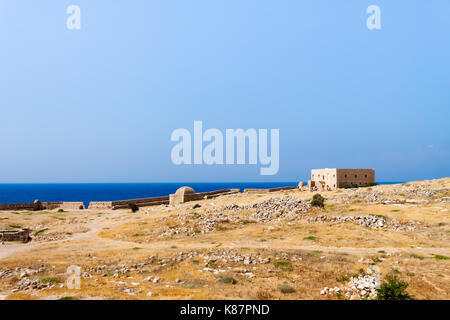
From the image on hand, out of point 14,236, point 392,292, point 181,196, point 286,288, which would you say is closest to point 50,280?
point 286,288

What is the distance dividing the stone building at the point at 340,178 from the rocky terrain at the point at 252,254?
16743mm

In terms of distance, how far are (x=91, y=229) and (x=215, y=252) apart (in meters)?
17.3

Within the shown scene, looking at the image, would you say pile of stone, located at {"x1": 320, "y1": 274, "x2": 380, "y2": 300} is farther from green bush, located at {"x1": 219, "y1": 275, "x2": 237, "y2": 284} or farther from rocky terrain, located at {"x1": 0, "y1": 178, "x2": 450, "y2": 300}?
green bush, located at {"x1": 219, "y1": 275, "x2": 237, "y2": 284}

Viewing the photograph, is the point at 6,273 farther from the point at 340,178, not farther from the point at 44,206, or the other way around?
the point at 340,178

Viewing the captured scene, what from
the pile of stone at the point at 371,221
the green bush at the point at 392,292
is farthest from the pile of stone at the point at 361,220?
the green bush at the point at 392,292

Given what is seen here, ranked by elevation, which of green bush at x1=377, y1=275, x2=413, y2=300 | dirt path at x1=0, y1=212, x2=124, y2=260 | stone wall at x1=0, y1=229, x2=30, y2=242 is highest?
green bush at x1=377, y1=275, x2=413, y2=300

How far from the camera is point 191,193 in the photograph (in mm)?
47969

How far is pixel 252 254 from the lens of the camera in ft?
54.3

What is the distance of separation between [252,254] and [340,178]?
35370 millimetres

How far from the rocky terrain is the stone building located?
16743 mm

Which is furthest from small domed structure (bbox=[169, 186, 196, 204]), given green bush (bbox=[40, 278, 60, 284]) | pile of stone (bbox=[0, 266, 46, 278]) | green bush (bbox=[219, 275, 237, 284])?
green bush (bbox=[219, 275, 237, 284])

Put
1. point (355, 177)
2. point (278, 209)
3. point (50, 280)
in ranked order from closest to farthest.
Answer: point (50, 280) → point (278, 209) → point (355, 177)

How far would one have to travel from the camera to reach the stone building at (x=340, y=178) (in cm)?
4781

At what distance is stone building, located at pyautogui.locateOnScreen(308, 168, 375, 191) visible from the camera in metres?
47.8
